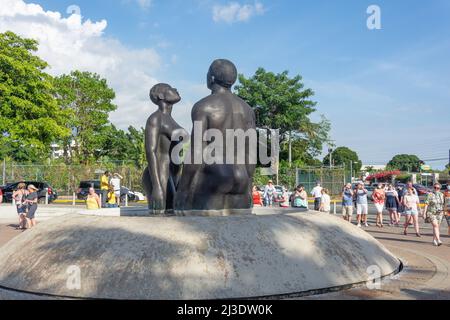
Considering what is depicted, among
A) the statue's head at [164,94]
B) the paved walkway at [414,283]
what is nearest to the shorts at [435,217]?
the paved walkway at [414,283]

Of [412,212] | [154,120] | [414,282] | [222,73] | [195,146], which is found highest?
[222,73]

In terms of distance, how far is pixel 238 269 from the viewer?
5434mm

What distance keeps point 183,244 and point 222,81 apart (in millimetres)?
2890

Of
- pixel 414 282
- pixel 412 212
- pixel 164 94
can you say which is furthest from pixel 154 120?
pixel 412 212

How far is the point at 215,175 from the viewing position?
6891 millimetres

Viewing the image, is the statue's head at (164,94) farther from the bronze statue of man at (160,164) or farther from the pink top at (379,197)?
the pink top at (379,197)

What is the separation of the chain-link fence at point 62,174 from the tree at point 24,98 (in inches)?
78.5

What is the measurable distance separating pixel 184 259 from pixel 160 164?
2.83 meters

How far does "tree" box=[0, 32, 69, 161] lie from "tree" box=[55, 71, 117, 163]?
1137 cm

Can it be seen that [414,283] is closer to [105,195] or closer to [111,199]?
[111,199]

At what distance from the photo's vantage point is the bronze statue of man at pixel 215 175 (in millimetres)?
6934
